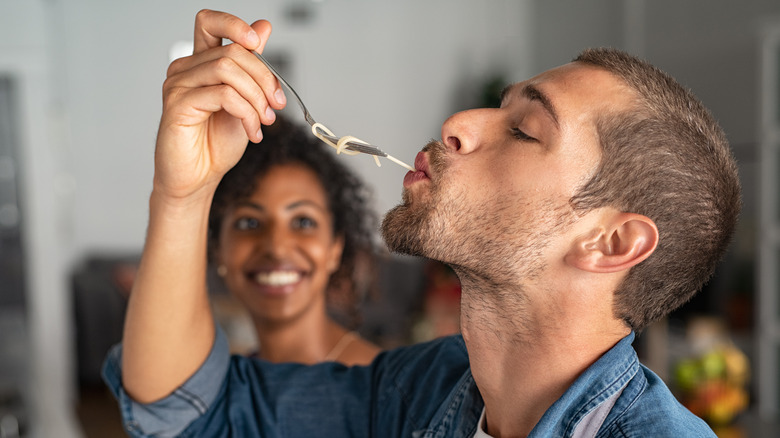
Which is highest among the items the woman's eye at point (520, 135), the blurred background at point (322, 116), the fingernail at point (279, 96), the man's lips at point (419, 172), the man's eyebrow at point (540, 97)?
the fingernail at point (279, 96)

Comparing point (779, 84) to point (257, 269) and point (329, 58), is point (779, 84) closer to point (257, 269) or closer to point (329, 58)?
point (257, 269)

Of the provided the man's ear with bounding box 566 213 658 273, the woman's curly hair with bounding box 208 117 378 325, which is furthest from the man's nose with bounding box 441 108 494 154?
the woman's curly hair with bounding box 208 117 378 325

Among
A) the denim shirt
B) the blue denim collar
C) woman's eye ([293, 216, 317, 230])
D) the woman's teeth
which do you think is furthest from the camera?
woman's eye ([293, 216, 317, 230])

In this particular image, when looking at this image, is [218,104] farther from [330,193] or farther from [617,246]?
[330,193]

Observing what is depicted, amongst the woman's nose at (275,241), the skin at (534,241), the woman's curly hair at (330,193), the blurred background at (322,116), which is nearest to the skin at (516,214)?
the skin at (534,241)

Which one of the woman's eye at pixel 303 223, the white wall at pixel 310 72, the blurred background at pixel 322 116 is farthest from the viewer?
the white wall at pixel 310 72

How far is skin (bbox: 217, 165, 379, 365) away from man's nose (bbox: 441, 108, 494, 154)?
2.47 feet

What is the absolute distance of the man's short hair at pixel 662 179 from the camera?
116 cm

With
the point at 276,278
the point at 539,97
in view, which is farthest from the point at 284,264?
the point at 539,97

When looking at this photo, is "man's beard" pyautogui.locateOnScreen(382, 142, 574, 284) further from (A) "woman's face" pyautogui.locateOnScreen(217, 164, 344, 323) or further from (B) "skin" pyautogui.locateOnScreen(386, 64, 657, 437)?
(A) "woman's face" pyautogui.locateOnScreen(217, 164, 344, 323)

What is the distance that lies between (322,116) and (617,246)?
6270 millimetres

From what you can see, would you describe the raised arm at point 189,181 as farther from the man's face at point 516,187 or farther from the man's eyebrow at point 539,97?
the man's eyebrow at point 539,97

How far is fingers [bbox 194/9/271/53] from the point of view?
1091 millimetres

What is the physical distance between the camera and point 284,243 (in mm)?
1843
